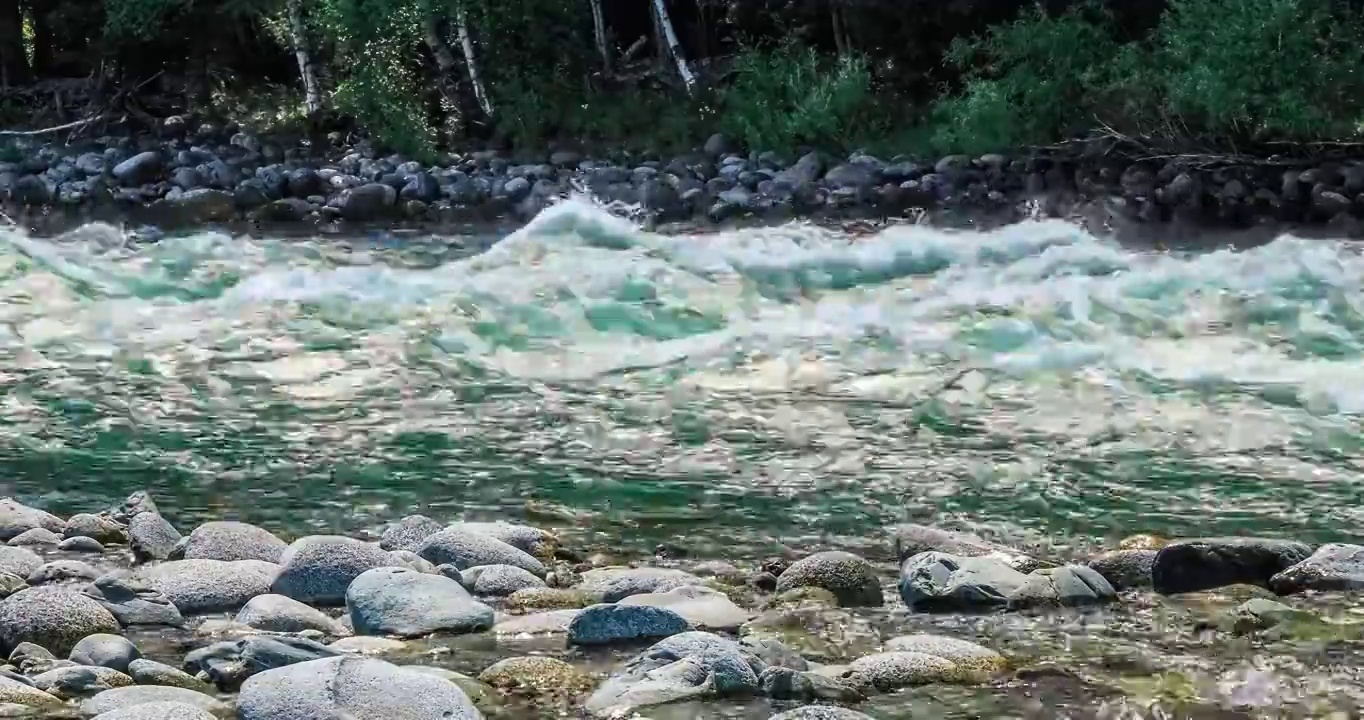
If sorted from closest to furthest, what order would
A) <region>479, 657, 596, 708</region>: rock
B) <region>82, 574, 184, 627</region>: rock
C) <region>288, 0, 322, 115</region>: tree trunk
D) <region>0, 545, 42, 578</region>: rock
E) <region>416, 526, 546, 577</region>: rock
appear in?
<region>479, 657, 596, 708</region>: rock, <region>82, 574, 184, 627</region>: rock, <region>0, 545, 42, 578</region>: rock, <region>416, 526, 546, 577</region>: rock, <region>288, 0, 322, 115</region>: tree trunk

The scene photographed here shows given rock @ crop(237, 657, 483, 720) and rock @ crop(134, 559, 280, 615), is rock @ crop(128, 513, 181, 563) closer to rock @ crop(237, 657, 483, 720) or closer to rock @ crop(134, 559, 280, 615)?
rock @ crop(134, 559, 280, 615)

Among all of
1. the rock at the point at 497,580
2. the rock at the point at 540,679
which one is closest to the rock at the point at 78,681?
the rock at the point at 540,679

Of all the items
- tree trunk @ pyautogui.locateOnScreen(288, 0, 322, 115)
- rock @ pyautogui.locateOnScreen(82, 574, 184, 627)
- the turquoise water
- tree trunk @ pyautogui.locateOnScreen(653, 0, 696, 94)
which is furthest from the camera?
tree trunk @ pyautogui.locateOnScreen(288, 0, 322, 115)

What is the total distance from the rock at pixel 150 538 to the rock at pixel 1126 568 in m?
3.61

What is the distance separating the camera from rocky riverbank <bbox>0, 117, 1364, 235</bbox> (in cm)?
2078

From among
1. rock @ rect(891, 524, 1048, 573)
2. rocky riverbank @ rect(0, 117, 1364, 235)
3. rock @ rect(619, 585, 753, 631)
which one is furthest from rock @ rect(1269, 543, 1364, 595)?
rocky riverbank @ rect(0, 117, 1364, 235)

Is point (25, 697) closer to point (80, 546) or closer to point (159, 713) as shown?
point (159, 713)

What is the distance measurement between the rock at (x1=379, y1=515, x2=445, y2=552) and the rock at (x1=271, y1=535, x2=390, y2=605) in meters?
0.50

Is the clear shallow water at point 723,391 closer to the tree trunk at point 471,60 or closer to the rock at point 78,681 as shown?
the rock at point 78,681

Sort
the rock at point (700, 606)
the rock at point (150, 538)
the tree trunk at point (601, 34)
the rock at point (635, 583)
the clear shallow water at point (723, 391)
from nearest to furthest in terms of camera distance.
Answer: the rock at point (700, 606) < the rock at point (635, 583) < the rock at point (150, 538) < the clear shallow water at point (723, 391) < the tree trunk at point (601, 34)

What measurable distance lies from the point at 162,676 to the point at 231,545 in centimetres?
169

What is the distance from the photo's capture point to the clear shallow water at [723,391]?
8.12 metres

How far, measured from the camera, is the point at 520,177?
24.0 metres

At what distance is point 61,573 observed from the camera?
6.88 metres
